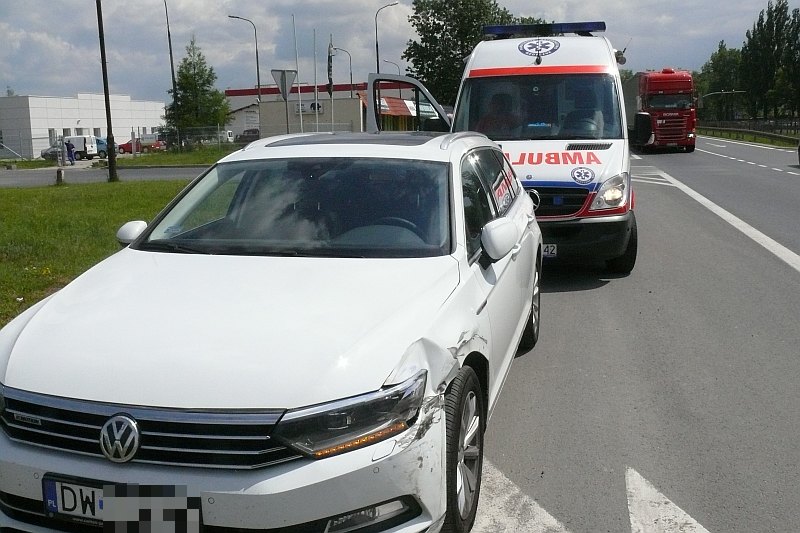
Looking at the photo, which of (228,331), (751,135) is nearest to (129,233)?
(228,331)

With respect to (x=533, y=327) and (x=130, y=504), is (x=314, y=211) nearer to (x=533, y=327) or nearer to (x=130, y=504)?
(x=130, y=504)

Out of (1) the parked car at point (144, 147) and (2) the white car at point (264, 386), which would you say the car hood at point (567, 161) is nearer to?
(2) the white car at point (264, 386)

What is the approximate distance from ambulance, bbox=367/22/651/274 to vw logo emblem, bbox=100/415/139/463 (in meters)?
6.19

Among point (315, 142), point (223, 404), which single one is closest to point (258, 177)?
point (315, 142)

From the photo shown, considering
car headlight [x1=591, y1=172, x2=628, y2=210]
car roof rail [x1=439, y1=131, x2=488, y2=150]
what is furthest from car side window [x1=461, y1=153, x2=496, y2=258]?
car headlight [x1=591, y1=172, x2=628, y2=210]

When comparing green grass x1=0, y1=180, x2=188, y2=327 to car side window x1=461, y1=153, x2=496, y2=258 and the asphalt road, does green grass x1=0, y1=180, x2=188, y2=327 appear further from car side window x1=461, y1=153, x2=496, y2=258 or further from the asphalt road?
the asphalt road

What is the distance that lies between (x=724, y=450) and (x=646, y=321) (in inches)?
113

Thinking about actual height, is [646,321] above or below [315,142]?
below

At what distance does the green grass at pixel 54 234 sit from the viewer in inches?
328

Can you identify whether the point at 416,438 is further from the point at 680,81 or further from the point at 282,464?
the point at 680,81

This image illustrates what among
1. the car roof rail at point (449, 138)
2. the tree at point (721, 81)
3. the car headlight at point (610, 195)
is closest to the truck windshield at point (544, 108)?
the car headlight at point (610, 195)

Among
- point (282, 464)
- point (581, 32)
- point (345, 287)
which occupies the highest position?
point (581, 32)

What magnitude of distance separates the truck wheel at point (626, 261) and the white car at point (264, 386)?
523 centimetres

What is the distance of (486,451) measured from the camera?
4570 millimetres
